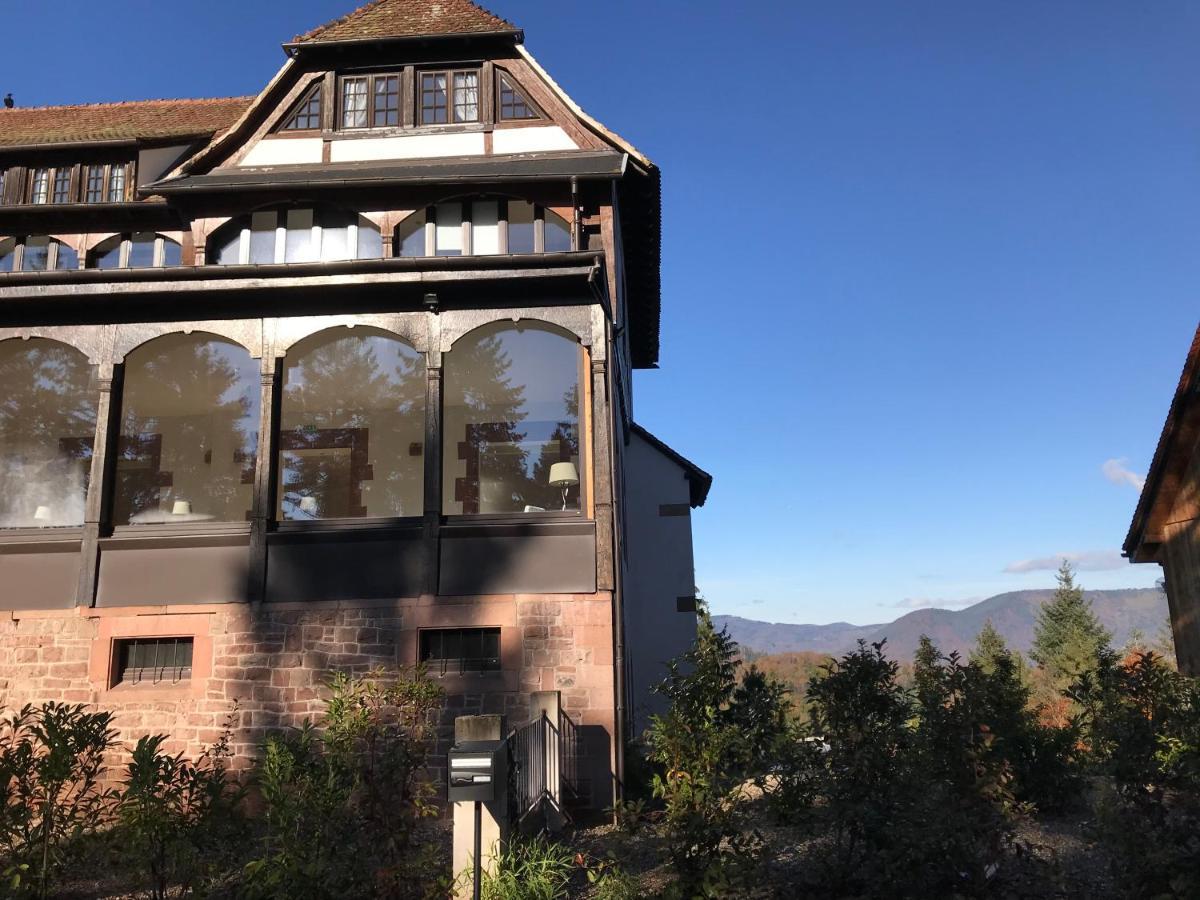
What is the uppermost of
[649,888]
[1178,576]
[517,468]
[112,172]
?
[112,172]

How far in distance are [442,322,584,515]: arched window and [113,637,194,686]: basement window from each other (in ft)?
15.2

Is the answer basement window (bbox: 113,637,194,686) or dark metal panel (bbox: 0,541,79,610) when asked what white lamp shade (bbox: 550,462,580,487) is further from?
dark metal panel (bbox: 0,541,79,610)

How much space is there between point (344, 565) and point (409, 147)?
6.60 meters

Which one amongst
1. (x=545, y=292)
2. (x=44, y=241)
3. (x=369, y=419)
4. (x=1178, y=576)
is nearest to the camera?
(x=1178, y=576)

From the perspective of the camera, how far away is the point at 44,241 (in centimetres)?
1554

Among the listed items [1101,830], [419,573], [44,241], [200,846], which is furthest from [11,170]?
[1101,830]

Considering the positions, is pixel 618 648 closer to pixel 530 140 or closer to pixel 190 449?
pixel 530 140

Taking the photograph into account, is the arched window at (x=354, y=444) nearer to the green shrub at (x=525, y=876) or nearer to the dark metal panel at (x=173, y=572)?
the dark metal panel at (x=173, y=572)

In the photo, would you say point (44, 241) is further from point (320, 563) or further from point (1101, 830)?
point (1101, 830)

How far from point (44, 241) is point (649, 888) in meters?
14.9

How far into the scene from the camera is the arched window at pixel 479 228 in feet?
42.8

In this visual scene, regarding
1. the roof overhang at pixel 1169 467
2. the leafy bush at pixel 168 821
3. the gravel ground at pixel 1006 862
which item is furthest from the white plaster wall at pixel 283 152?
the roof overhang at pixel 1169 467

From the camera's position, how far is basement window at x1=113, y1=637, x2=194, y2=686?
11.1m

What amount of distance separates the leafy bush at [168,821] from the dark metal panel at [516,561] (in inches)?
157
